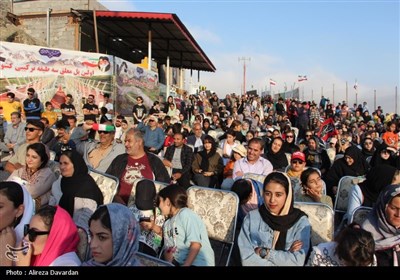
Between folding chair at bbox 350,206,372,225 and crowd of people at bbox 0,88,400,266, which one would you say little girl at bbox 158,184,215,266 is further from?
folding chair at bbox 350,206,372,225

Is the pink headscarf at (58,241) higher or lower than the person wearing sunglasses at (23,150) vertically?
lower

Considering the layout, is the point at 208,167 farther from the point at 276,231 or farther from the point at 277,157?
the point at 276,231

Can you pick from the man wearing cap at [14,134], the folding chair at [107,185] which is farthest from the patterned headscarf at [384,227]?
the man wearing cap at [14,134]

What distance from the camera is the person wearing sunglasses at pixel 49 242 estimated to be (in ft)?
7.39

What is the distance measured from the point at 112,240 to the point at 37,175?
7.15ft

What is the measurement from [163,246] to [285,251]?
110 centimetres

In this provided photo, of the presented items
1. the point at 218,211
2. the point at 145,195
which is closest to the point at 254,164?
the point at 218,211

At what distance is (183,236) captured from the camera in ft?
9.70

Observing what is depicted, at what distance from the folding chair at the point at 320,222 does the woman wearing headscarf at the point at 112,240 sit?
1.82 m

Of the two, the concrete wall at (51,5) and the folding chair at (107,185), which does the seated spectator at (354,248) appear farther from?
the concrete wall at (51,5)

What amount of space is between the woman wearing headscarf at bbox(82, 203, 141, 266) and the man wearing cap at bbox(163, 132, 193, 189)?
12.9 feet

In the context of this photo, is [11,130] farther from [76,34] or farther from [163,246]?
[76,34]

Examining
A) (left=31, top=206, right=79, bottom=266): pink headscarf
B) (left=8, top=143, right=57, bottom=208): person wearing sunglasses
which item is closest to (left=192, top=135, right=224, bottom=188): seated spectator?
→ (left=8, top=143, right=57, bottom=208): person wearing sunglasses

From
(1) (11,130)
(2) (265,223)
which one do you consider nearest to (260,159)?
(2) (265,223)
